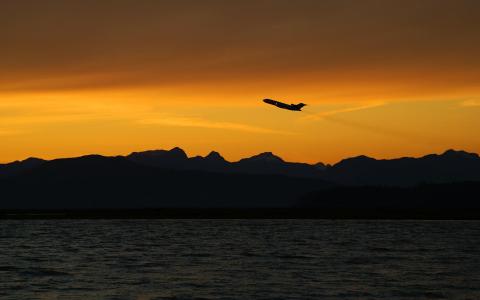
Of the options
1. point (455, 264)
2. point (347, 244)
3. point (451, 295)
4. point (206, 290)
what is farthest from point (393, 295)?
point (347, 244)

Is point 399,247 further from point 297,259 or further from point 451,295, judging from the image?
point 451,295

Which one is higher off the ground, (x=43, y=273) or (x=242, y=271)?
(x=242, y=271)

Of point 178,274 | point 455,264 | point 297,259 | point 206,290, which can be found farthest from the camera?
point 297,259

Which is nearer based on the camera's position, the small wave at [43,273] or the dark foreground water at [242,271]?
the dark foreground water at [242,271]

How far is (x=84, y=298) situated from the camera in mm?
70000

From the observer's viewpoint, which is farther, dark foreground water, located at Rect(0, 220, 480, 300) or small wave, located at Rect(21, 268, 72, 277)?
small wave, located at Rect(21, 268, 72, 277)

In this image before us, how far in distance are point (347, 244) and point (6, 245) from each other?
196 ft

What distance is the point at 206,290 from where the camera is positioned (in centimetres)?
7525

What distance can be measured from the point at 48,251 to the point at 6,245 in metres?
22.8

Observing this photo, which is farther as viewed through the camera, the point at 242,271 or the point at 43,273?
the point at 242,271

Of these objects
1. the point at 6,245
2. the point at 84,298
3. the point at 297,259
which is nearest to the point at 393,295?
the point at 84,298

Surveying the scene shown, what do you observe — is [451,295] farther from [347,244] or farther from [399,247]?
[347,244]

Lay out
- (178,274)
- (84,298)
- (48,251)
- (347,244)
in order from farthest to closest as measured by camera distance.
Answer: (347,244) < (48,251) < (178,274) < (84,298)

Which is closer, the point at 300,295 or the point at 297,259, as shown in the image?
the point at 300,295
